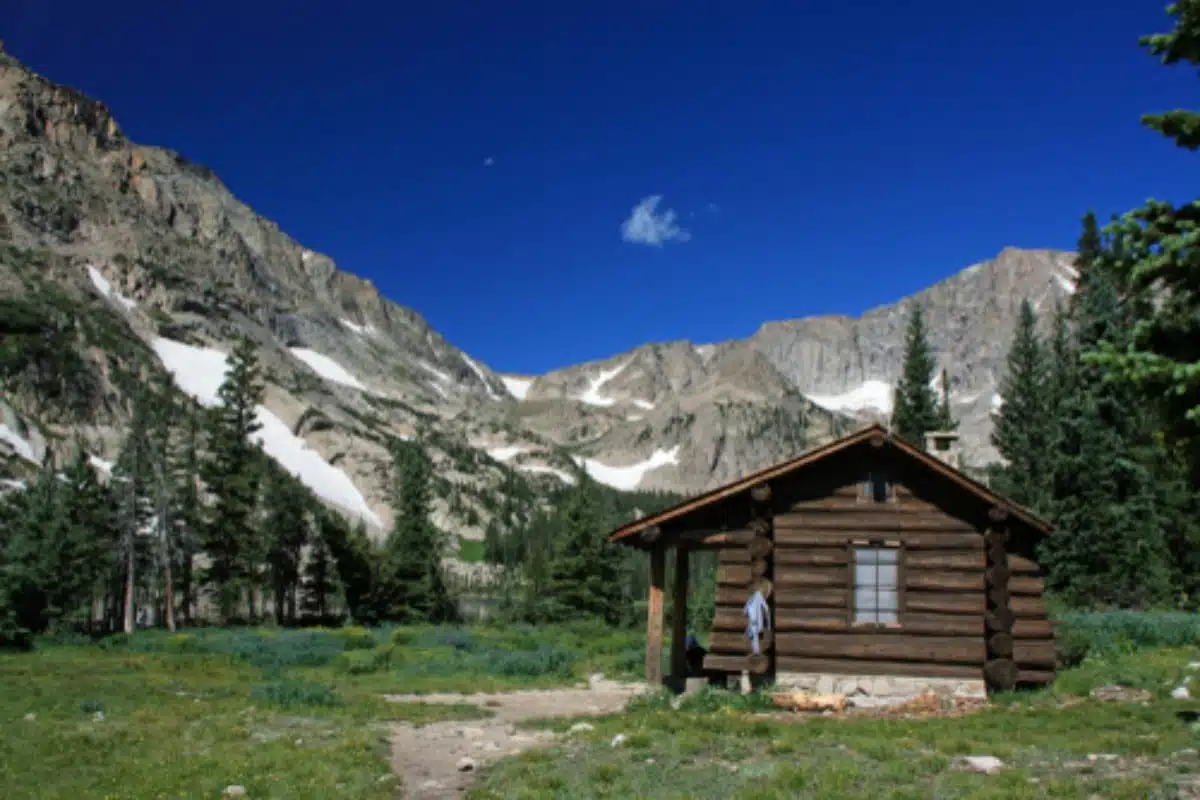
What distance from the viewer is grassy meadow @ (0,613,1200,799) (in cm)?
1065

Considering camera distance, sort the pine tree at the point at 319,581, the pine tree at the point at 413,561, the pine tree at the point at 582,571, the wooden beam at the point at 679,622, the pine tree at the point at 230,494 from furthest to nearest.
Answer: the pine tree at the point at 319,581, the pine tree at the point at 413,561, the pine tree at the point at 230,494, the pine tree at the point at 582,571, the wooden beam at the point at 679,622

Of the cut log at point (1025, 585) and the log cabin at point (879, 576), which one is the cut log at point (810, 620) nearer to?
the log cabin at point (879, 576)

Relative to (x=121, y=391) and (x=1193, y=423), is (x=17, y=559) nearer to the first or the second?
(x=1193, y=423)

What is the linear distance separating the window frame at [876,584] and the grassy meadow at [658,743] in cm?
229

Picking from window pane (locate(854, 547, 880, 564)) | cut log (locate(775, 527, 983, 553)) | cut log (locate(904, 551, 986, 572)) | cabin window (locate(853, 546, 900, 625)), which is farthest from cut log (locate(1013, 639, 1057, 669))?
window pane (locate(854, 547, 880, 564))

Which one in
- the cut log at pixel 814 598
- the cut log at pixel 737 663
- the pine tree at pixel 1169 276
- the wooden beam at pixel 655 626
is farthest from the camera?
the wooden beam at pixel 655 626

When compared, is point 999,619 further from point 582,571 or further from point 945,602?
point 582,571

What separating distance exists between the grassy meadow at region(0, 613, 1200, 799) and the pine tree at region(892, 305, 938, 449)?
35.2 meters

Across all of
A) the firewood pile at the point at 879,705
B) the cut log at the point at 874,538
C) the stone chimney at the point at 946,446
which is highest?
the stone chimney at the point at 946,446

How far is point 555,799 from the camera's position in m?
10.3

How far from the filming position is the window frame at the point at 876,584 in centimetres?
1820

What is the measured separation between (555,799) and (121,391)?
18116cm

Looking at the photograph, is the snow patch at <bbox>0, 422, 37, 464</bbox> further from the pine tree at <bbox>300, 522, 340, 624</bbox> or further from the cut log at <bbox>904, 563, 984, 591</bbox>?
the cut log at <bbox>904, 563, 984, 591</bbox>

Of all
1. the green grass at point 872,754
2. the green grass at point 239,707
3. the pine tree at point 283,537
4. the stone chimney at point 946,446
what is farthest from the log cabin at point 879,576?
the pine tree at point 283,537
